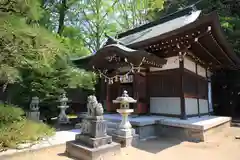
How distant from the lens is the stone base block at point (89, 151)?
11.6 ft

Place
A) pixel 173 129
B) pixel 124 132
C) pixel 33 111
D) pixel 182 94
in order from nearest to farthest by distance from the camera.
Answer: pixel 124 132 < pixel 173 129 < pixel 182 94 < pixel 33 111

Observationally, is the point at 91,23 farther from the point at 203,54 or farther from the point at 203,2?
the point at 203,54

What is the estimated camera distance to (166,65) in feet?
22.9

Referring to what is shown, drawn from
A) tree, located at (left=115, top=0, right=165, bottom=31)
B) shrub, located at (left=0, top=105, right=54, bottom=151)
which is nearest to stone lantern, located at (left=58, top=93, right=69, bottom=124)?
shrub, located at (left=0, top=105, right=54, bottom=151)

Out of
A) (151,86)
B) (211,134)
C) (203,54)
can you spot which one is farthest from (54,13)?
(211,134)

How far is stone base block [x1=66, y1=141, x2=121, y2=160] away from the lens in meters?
3.53

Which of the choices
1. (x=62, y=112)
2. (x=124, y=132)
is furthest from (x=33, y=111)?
(x=124, y=132)

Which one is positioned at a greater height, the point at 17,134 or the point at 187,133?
the point at 17,134

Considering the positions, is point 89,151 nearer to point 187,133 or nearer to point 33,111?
point 187,133

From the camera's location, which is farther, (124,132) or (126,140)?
(124,132)

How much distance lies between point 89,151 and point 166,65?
178 inches

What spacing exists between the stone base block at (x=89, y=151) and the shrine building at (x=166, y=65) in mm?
3050

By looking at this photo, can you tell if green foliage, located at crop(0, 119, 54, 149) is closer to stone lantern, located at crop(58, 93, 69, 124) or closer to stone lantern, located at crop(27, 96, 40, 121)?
stone lantern, located at crop(27, 96, 40, 121)

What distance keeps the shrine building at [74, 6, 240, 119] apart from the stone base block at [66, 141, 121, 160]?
120 inches
